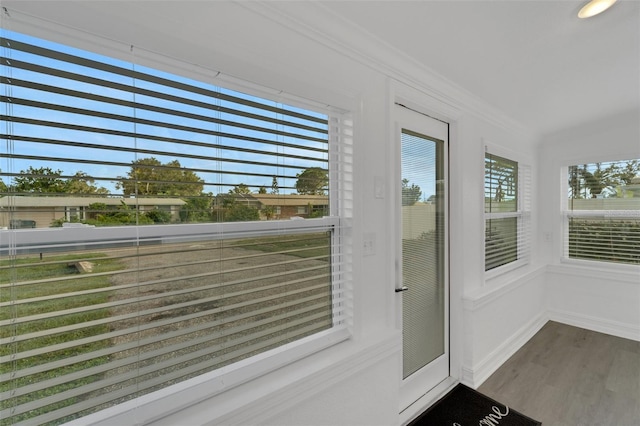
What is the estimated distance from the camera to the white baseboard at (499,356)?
2455mm

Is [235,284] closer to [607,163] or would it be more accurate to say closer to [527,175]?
[527,175]

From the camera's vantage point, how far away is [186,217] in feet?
3.72

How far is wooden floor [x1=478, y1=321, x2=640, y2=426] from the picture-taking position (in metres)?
2.16

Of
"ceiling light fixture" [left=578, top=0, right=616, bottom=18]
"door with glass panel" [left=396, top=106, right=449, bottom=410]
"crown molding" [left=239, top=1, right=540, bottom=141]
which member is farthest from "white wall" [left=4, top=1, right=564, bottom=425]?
"ceiling light fixture" [left=578, top=0, right=616, bottom=18]

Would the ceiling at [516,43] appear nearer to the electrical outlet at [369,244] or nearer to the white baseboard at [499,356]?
the electrical outlet at [369,244]

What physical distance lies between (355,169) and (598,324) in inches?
161

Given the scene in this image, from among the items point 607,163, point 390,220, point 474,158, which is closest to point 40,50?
point 390,220

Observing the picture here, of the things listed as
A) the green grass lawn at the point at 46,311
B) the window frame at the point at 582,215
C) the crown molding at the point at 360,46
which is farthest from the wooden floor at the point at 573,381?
the green grass lawn at the point at 46,311

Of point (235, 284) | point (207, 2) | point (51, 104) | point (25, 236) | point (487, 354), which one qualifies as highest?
point (207, 2)

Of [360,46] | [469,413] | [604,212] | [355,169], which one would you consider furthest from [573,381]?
[360,46]

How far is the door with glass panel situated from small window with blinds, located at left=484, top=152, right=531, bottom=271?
83 cm

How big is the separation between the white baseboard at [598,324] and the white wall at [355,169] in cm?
191

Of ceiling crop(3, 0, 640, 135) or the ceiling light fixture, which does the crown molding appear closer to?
ceiling crop(3, 0, 640, 135)

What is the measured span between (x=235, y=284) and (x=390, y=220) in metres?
0.99
